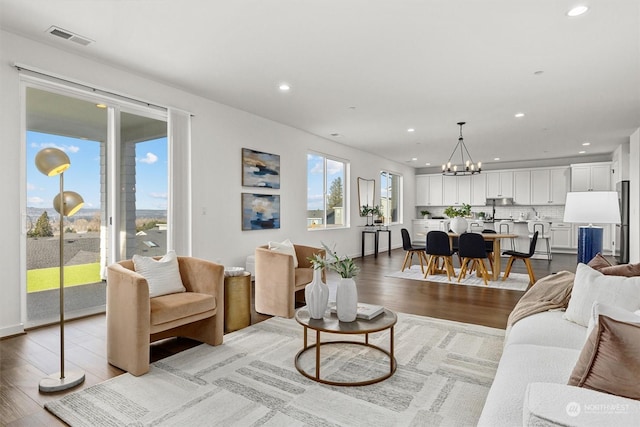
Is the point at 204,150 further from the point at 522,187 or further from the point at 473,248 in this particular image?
the point at 522,187

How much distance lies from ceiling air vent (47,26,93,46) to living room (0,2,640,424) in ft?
0.33

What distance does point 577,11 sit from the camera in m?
2.85

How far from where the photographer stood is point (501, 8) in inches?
111

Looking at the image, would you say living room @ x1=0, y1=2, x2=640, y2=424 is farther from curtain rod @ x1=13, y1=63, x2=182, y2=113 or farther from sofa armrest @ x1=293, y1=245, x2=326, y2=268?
sofa armrest @ x1=293, y1=245, x2=326, y2=268

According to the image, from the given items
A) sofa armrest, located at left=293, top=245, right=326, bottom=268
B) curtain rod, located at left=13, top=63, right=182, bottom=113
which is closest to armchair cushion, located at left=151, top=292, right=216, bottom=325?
sofa armrest, located at left=293, top=245, right=326, bottom=268

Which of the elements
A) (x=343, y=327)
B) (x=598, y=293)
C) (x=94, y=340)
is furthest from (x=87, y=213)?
(x=598, y=293)

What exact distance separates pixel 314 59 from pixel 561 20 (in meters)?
2.19

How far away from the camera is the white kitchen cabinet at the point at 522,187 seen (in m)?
10.7

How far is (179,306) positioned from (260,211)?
3303 mm

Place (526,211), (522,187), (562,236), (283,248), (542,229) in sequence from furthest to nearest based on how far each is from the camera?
(526,211) < (522,187) < (562,236) < (542,229) < (283,248)

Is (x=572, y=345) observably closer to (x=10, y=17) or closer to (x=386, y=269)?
(x=10, y=17)

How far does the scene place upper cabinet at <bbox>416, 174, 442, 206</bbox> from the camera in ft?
40.2

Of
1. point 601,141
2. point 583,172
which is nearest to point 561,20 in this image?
point 601,141

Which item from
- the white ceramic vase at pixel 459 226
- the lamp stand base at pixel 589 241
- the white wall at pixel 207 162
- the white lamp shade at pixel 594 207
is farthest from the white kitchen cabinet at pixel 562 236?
the white lamp shade at pixel 594 207
